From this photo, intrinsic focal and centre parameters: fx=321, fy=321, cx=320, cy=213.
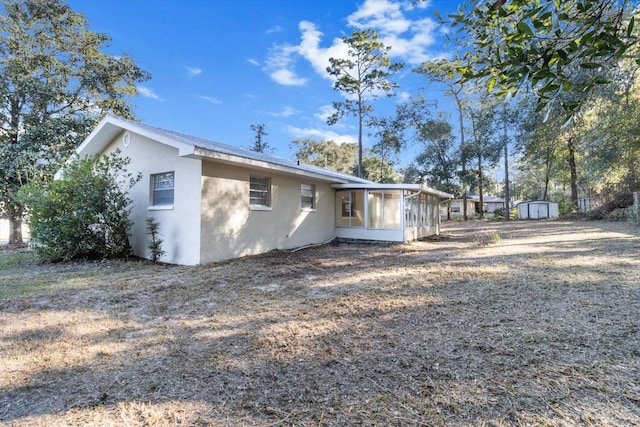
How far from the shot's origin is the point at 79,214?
7488mm

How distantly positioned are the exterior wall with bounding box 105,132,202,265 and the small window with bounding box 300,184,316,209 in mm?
3965

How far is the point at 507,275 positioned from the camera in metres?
5.87

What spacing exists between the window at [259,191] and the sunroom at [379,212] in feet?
11.3

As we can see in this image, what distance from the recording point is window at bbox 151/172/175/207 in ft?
27.0

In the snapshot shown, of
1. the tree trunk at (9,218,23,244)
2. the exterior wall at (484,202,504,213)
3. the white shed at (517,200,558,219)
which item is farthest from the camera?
the exterior wall at (484,202,504,213)

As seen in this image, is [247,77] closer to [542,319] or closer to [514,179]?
[542,319]

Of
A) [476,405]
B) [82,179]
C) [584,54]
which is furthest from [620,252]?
[82,179]

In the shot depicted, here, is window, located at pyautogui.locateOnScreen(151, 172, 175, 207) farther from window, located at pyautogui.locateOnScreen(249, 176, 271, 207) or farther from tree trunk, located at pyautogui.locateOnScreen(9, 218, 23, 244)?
tree trunk, located at pyautogui.locateOnScreen(9, 218, 23, 244)

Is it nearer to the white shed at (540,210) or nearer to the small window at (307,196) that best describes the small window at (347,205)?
the small window at (307,196)

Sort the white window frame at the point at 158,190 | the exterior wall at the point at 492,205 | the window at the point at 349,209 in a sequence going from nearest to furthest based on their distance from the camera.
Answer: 1. the white window frame at the point at 158,190
2. the window at the point at 349,209
3. the exterior wall at the point at 492,205

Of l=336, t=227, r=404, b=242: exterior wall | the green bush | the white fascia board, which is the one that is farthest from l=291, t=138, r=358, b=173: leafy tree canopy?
the green bush

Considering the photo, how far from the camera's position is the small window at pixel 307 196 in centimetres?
1079

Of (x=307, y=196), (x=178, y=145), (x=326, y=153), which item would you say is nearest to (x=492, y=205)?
(x=326, y=153)

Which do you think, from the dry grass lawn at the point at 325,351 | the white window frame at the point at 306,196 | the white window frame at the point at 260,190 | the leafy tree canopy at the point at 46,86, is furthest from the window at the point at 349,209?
the leafy tree canopy at the point at 46,86
